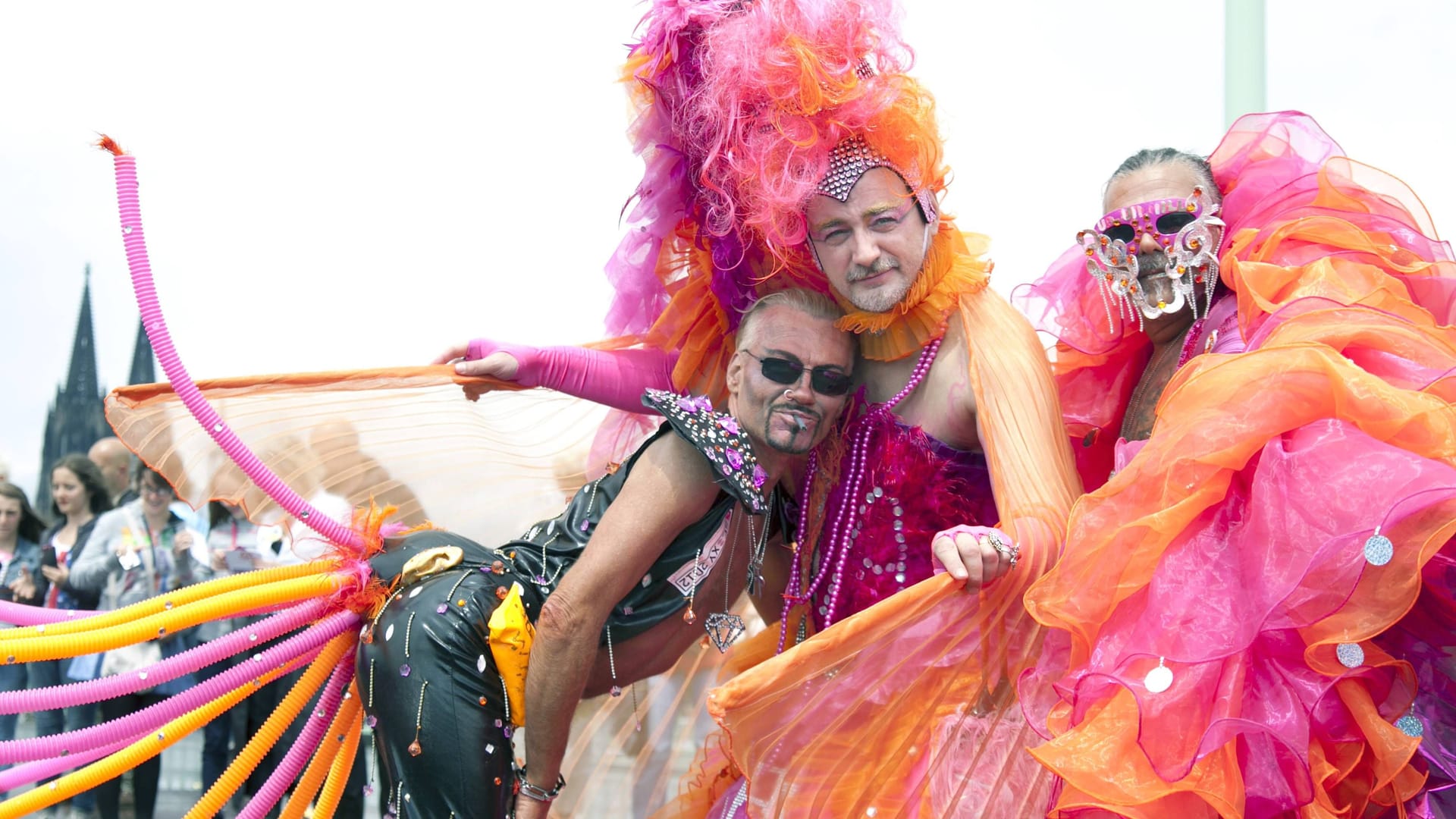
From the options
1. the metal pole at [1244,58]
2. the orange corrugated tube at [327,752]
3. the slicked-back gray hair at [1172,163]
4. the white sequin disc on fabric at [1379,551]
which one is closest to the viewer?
the white sequin disc on fabric at [1379,551]

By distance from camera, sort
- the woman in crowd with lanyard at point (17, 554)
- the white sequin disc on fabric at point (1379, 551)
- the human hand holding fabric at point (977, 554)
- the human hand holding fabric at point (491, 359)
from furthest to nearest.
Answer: the woman in crowd with lanyard at point (17, 554) → the human hand holding fabric at point (491, 359) → the human hand holding fabric at point (977, 554) → the white sequin disc on fabric at point (1379, 551)

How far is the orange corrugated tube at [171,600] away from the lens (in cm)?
213

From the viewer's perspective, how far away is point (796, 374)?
2180 millimetres

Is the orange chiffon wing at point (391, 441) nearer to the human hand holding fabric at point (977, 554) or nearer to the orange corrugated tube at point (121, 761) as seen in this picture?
the orange corrugated tube at point (121, 761)

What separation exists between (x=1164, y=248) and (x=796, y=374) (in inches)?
26.6

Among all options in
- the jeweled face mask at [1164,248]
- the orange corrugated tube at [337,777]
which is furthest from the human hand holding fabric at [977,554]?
the orange corrugated tube at [337,777]

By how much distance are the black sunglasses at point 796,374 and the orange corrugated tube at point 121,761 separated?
0.97 metres

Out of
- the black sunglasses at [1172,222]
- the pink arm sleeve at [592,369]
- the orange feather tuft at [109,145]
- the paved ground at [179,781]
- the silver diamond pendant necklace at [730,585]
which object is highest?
the orange feather tuft at [109,145]

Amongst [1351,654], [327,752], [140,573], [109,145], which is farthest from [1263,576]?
[140,573]

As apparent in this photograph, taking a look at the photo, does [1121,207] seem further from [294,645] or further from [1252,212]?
[294,645]

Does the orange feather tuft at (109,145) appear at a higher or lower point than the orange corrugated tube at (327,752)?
higher

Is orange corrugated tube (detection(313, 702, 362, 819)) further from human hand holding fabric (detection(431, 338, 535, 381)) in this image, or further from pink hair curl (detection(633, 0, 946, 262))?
pink hair curl (detection(633, 0, 946, 262))

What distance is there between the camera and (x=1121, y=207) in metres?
2.11

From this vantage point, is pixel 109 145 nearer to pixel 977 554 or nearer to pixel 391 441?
pixel 391 441
